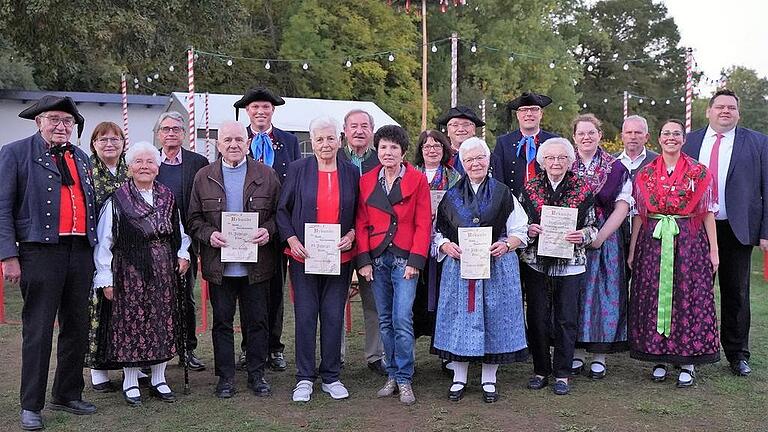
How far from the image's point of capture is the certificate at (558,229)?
16.0 ft

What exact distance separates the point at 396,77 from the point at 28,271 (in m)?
27.8

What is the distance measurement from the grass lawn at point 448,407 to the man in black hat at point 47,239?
0.36 m

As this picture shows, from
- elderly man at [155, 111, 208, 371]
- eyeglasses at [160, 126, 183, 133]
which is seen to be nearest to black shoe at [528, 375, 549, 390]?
elderly man at [155, 111, 208, 371]

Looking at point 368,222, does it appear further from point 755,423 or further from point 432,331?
point 755,423

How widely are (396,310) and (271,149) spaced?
1.59 m

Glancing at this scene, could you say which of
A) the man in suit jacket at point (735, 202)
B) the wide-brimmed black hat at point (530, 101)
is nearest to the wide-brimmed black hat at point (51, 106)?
the wide-brimmed black hat at point (530, 101)

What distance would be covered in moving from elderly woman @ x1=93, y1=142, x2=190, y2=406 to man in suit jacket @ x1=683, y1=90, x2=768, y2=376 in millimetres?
3785

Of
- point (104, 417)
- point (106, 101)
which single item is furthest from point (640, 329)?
A: point (106, 101)

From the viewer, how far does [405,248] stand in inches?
189

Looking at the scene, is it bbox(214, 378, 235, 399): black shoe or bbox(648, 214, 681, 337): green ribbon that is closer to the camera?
bbox(214, 378, 235, 399): black shoe

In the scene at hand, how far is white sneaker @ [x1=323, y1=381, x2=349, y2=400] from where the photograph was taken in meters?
4.96

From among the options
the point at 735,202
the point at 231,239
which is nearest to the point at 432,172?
the point at 231,239

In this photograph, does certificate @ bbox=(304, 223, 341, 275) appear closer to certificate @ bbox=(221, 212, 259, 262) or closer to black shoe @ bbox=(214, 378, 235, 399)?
certificate @ bbox=(221, 212, 259, 262)

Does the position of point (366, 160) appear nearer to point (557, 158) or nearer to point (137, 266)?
point (557, 158)
